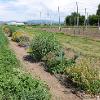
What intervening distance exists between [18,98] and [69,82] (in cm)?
491

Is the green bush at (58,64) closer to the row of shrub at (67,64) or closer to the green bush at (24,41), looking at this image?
the row of shrub at (67,64)

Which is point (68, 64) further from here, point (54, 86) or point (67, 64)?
point (54, 86)

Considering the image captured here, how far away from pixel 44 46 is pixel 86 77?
6.41 metres

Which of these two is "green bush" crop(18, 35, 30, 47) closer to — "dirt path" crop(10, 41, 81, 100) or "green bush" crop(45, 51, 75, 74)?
"dirt path" crop(10, 41, 81, 100)

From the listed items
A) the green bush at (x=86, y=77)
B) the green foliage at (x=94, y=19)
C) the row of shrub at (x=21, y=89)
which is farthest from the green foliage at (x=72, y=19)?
the row of shrub at (x=21, y=89)

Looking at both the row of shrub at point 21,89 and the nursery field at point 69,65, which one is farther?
the nursery field at point 69,65

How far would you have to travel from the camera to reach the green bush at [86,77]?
1105cm

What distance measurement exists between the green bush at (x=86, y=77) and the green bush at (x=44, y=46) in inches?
185

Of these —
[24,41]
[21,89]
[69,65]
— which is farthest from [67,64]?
[24,41]

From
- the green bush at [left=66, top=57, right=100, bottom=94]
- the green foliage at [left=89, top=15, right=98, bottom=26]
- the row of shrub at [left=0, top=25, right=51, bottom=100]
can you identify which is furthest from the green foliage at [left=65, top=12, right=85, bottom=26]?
the row of shrub at [left=0, top=25, right=51, bottom=100]

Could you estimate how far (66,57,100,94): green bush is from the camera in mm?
11047

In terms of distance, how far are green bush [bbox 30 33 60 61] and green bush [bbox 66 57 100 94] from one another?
4.71 metres

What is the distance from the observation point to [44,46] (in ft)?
57.2

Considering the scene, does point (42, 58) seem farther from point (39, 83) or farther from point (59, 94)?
point (39, 83)
